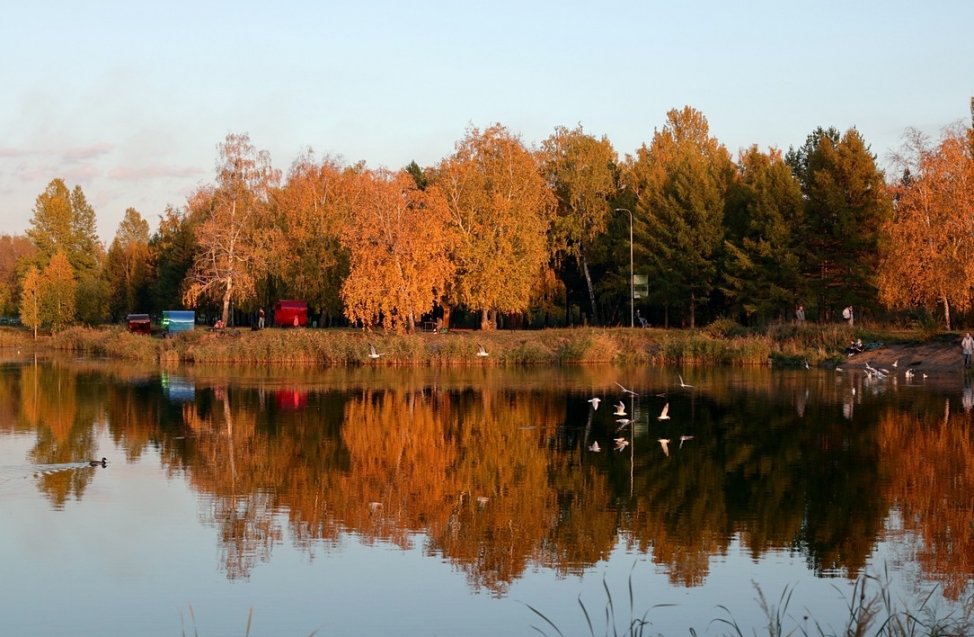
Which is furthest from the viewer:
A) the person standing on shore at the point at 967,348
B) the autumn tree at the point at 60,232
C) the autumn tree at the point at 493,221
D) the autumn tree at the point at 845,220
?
the autumn tree at the point at 60,232

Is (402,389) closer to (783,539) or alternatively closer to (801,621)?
(783,539)

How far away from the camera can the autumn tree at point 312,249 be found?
68.3 meters

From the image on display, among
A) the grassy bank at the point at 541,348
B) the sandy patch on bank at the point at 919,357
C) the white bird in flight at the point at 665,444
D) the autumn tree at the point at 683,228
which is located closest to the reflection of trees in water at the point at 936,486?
the white bird in flight at the point at 665,444

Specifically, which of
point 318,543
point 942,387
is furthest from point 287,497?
point 942,387

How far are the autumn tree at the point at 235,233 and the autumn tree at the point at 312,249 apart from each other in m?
1.37

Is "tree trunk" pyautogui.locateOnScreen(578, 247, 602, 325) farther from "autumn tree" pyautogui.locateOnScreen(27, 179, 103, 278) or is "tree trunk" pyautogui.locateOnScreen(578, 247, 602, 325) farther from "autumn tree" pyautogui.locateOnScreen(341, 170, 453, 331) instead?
"autumn tree" pyautogui.locateOnScreen(27, 179, 103, 278)

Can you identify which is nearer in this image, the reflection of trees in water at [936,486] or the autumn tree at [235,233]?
the reflection of trees in water at [936,486]

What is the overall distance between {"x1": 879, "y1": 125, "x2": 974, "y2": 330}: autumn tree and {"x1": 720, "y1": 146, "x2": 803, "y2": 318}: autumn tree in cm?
815

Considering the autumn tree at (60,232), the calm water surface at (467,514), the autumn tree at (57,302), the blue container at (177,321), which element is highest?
the autumn tree at (60,232)

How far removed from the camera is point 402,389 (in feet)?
137

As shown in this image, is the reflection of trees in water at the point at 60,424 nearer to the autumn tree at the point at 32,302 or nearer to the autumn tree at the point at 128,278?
the autumn tree at the point at 32,302

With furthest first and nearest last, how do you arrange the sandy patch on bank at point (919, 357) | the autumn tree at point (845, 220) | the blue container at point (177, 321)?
the blue container at point (177, 321) < the autumn tree at point (845, 220) < the sandy patch on bank at point (919, 357)

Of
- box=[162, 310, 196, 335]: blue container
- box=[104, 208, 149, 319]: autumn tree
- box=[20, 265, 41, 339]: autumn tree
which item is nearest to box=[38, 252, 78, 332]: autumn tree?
box=[20, 265, 41, 339]: autumn tree

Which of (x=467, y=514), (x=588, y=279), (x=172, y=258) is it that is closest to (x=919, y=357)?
(x=588, y=279)
